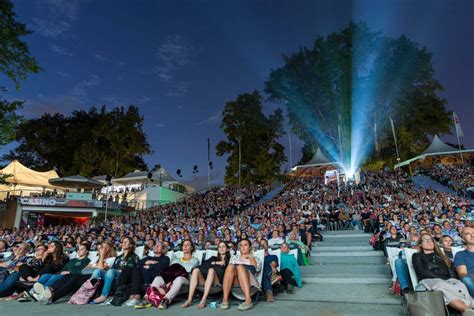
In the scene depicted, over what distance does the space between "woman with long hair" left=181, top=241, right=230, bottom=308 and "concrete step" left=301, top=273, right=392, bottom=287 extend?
1.94m

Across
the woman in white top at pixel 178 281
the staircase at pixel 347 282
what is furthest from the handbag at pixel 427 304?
the woman in white top at pixel 178 281

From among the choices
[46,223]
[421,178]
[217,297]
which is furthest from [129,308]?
[46,223]

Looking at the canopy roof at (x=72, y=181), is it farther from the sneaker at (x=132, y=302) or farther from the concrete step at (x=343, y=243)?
the sneaker at (x=132, y=302)

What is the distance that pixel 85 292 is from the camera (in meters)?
4.55

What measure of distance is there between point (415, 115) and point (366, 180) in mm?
16172

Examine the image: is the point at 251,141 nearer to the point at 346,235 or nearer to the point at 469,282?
the point at 346,235

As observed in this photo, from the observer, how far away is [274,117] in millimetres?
33969

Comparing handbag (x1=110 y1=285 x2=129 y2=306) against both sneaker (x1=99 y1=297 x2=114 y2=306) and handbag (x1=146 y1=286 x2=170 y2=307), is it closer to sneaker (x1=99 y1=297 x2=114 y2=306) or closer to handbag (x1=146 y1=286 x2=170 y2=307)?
sneaker (x1=99 y1=297 x2=114 y2=306)

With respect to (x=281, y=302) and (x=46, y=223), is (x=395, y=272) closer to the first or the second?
(x=281, y=302)

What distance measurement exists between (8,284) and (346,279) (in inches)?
228

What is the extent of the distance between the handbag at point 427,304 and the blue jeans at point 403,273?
116 centimetres

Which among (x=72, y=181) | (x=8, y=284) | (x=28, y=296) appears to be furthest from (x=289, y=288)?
(x=72, y=181)

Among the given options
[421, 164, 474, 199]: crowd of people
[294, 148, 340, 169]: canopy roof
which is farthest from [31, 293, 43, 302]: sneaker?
[294, 148, 340, 169]: canopy roof

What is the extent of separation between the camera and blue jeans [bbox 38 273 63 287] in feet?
15.6
